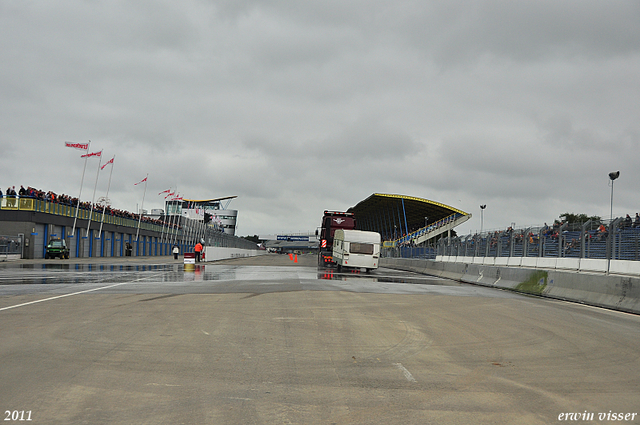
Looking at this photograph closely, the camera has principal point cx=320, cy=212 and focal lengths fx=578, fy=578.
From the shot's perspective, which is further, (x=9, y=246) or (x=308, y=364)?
(x=9, y=246)

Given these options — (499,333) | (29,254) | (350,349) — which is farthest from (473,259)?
(29,254)

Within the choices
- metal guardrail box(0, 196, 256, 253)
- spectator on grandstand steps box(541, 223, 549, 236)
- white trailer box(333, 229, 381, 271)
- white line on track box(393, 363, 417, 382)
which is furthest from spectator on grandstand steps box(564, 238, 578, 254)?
metal guardrail box(0, 196, 256, 253)

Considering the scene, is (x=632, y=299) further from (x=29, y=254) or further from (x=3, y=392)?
(x=29, y=254)

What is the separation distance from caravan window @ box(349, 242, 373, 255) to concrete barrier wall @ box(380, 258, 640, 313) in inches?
288

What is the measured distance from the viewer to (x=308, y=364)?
7203 mm

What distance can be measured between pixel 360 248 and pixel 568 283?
18838 mm

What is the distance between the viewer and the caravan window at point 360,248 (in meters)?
36.1

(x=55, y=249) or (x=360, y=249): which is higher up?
(x=360, y=249)

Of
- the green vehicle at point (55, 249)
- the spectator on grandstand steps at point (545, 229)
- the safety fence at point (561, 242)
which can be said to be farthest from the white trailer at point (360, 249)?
the green vehicle at point (55, 249)

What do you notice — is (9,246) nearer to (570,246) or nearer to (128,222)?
(128,222)

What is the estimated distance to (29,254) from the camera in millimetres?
48906

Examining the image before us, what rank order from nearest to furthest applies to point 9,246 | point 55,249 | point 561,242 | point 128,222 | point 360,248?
point 561,242 < point 360,248 < point 9,246 < point 55,249 < point 128,222

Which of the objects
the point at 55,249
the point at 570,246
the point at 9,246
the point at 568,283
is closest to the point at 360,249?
the point at 570,246

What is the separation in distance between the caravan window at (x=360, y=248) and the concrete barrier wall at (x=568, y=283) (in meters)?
7.33
